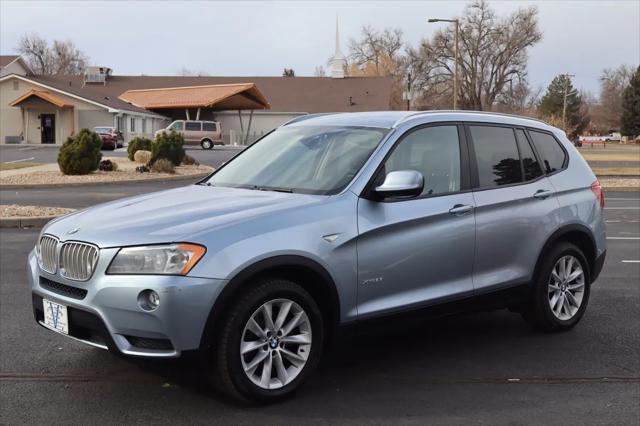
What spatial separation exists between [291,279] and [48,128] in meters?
49.8

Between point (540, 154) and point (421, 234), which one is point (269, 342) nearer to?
point (421, 234)

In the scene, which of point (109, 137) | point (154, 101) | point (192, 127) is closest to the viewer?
point (109, 137)

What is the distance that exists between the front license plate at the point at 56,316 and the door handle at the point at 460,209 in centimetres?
264

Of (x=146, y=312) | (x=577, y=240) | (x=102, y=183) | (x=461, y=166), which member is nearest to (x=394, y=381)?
(x=461, y=166)

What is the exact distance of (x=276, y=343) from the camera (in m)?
4.13

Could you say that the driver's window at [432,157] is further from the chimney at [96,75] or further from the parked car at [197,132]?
the chimney at [96,75]

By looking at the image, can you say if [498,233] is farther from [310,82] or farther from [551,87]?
[551,87]

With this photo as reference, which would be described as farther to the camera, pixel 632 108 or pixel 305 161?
pixel 632 108

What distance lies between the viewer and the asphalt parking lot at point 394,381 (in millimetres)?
4020

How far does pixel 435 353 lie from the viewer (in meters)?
5.26

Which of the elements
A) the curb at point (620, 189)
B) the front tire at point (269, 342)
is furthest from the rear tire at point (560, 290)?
the curb at point (620, 189)

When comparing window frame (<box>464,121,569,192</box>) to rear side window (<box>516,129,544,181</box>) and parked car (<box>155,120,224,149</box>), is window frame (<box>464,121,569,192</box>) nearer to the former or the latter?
rear side window (<box>516,129,544,181</box>)

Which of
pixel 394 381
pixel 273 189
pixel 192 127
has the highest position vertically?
pixel 192 127

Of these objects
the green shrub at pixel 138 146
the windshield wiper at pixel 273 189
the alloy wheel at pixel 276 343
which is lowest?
the alloy wheel at pixel 276 343
